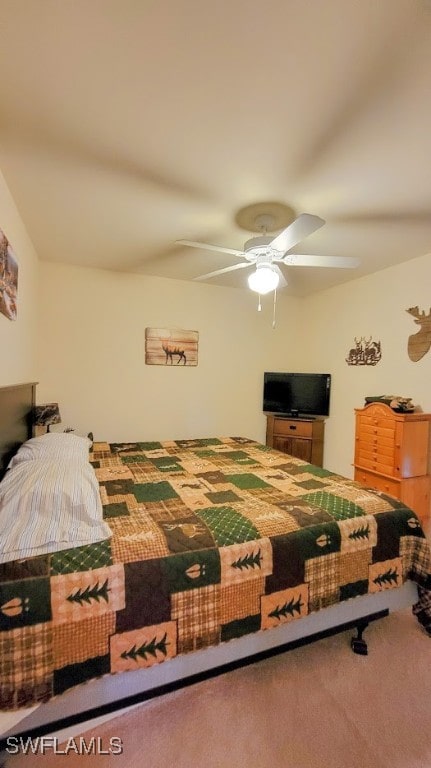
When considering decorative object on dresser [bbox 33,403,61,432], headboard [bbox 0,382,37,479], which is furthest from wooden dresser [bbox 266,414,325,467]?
headboard [bbox 0,382,37,479]

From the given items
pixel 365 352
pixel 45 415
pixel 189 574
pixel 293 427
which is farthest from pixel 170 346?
pixel 189 574

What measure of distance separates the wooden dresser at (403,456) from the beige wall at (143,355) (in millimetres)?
1678

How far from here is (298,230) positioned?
173 centimetres

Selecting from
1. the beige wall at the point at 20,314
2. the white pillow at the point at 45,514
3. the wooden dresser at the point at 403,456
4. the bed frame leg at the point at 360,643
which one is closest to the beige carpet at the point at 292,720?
the bed frame leg at the point at 360,643

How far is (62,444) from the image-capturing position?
2.19 metres

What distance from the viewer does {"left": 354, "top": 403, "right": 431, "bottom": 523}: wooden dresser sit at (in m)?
2.85

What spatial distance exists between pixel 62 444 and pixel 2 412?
0.45 metres

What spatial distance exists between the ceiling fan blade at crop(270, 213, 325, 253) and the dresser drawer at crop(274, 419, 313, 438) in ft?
8.26

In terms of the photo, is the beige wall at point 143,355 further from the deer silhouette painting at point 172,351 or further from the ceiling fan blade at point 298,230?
the ceiling fan blade at point 298,230

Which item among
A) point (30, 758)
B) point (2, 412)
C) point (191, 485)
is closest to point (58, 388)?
point (2, 412)

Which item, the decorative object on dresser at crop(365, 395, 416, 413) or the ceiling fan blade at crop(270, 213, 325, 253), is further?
the decorative object on dresser at crop(365, 395, 416, 413)

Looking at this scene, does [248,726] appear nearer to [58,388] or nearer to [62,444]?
[62,444]

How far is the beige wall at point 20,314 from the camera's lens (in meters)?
2.09

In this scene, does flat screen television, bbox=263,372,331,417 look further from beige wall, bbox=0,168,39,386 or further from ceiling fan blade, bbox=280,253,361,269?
beige wall, bbox=0,168,39,386
